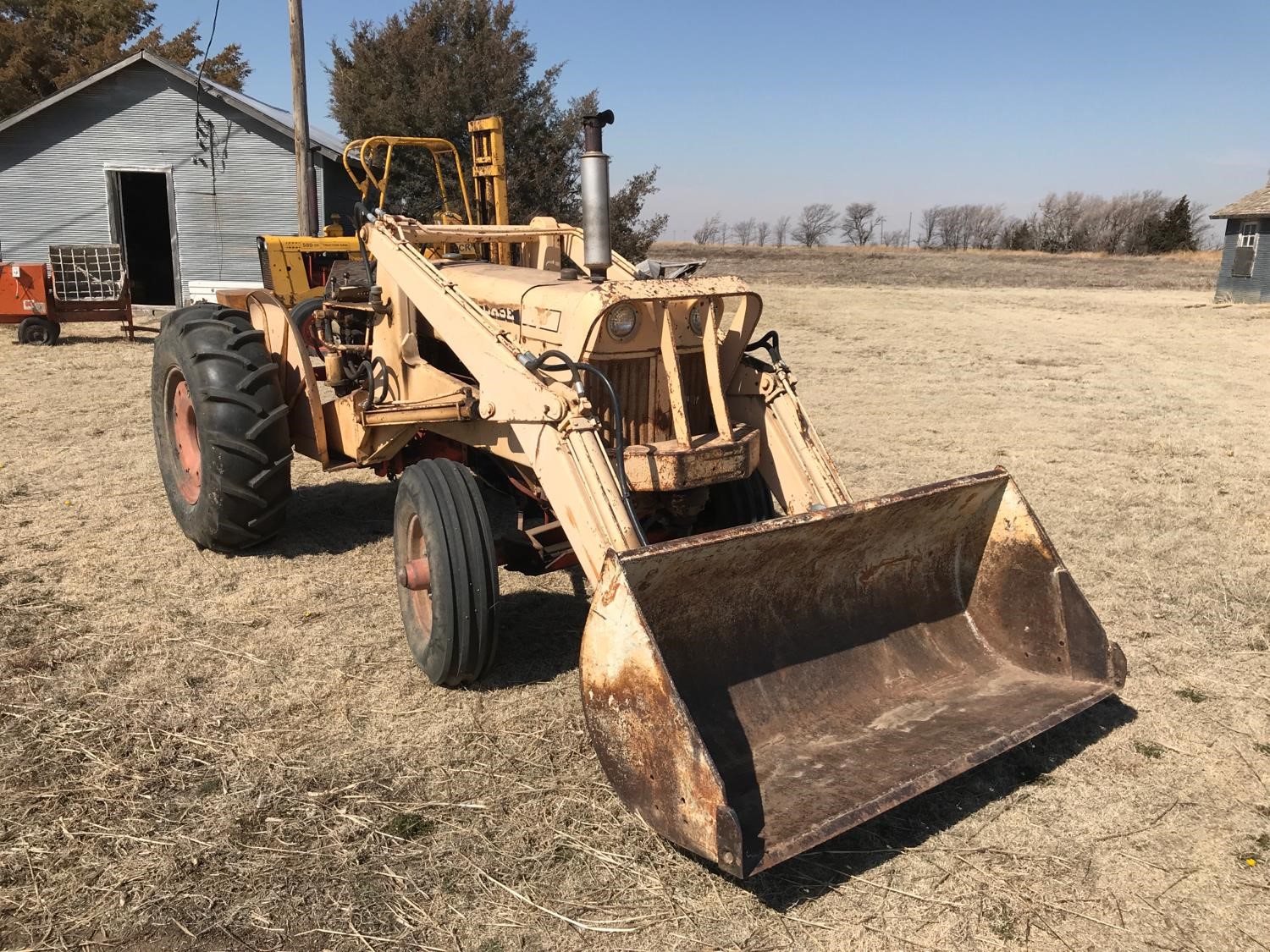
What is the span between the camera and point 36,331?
44.3 ft

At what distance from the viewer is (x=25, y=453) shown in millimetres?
7582

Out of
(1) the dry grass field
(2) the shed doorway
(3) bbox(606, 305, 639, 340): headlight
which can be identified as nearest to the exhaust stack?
(3) bbox(606, 305, 639, 340): headlight

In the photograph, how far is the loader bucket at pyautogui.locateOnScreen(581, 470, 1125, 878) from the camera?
288cm

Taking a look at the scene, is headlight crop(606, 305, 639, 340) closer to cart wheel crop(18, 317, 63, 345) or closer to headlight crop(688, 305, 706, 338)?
headlight crop(688, 305, 706, 338)

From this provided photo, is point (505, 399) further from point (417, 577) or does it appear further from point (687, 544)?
point (687, 544)

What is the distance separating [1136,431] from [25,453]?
A: 364 inches

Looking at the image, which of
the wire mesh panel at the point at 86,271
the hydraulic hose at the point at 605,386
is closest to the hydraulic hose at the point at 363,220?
the hydraulic hose at the point at 605,386

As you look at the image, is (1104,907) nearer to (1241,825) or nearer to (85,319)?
(1241,825)

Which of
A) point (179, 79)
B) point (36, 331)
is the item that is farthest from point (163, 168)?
point (36, 331)

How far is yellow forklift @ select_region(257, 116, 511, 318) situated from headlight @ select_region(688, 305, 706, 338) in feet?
6.69

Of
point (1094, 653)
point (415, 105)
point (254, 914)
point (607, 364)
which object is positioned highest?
point (415, 105)

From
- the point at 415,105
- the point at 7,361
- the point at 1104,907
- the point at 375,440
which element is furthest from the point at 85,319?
the point at 1104,907

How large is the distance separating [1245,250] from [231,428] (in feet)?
86.2

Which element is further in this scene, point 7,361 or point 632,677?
point 7,361
